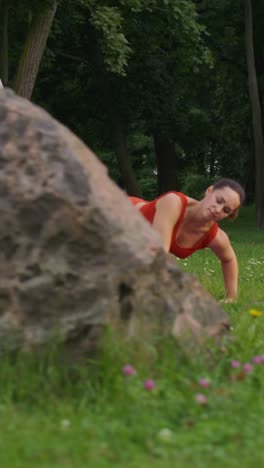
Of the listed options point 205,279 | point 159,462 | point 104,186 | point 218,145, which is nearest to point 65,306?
point 104,186

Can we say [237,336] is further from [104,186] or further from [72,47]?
[72,47]

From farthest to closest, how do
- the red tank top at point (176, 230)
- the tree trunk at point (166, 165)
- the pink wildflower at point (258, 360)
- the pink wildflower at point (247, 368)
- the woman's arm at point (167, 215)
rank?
the tree trunk at point (166, 165) < the red tank top at point (176, 230) < the woman's arm at point (167, 215) < the pink wildflower at point (258, 360) < the pink wildflower at point (247, 368)

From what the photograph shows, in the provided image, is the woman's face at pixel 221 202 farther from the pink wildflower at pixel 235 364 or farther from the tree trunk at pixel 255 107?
the tree trunk at pixel 255 107

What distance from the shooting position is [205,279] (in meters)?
Answer: 10.9

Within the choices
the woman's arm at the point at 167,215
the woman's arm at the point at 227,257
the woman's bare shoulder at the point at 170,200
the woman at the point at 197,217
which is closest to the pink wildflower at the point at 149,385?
the woman at the point at 197,217

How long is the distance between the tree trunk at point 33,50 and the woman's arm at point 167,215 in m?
12.7

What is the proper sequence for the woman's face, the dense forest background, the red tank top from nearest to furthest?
the woman's face, the red tank top, the dense forest background

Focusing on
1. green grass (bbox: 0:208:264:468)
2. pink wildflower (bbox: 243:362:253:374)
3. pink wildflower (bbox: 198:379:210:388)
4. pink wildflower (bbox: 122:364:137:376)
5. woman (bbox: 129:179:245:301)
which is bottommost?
green grass (bbox: 0:208:264:468)

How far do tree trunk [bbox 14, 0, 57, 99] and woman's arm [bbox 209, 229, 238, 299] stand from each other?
478 inches

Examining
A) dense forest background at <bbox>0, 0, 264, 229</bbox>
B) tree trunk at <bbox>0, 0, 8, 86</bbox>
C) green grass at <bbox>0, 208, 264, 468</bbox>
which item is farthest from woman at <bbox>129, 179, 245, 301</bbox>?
tree trunk at <bbox>0, 0, 8, 86</bbox>

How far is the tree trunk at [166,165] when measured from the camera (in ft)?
119

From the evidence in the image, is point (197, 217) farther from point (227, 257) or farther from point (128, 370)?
point (128, 370)

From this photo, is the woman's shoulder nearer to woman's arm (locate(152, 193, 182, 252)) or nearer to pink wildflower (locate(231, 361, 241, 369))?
woman's arm (locate(152, 193, 182, 252))

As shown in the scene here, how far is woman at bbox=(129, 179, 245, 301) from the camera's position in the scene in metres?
6.96
